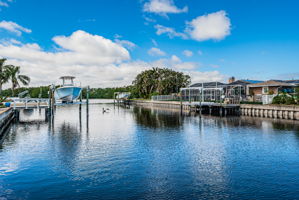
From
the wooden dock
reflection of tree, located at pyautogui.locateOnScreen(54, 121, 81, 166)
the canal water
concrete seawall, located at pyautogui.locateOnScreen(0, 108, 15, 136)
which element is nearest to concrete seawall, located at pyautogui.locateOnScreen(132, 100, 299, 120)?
the wooden dock

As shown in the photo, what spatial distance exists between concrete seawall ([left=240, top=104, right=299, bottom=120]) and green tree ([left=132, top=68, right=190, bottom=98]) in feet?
171

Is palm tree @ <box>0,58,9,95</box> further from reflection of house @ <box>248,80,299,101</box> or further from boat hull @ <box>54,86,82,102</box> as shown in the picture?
reflection of house @ <box>248,80,299,101</box>

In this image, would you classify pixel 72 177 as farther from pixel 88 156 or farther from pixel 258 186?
pixel 258 186

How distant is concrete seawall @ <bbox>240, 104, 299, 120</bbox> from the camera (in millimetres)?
38812

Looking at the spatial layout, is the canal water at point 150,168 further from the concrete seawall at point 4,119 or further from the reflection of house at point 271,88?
the reflection of house at point 271,88

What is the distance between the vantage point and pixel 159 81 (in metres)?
103

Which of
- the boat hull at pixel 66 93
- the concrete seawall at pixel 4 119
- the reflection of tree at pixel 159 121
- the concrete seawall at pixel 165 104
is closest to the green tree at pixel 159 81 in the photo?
the concrete seawall at pixel 165 104

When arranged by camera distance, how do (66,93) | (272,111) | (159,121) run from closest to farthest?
Result: (159,121) → (272,111) → (66,93)

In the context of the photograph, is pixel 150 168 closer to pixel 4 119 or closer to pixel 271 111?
pixel 4 119

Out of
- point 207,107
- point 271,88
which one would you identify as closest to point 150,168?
point 207,107

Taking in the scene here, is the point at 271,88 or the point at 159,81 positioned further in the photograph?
the point at 159,81

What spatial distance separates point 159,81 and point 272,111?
63909 mm

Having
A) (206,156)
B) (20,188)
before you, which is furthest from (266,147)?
(20,188)

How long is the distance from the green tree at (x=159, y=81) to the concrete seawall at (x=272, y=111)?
52.3m
